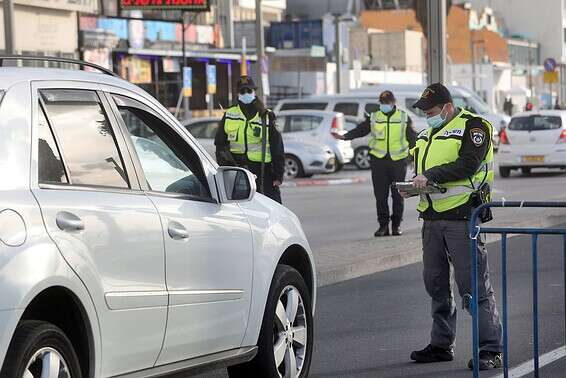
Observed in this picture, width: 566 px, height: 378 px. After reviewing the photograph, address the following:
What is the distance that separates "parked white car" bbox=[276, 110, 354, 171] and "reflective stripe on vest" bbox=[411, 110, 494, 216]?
80.6 feet

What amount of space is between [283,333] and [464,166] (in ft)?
5.66

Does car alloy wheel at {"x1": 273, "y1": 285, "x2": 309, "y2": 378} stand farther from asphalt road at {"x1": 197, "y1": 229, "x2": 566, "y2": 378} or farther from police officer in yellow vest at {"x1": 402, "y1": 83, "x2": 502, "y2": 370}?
police officer in yellow vest at {"x1": 402, "y1": 83, "x2": 502, "y2": 370}

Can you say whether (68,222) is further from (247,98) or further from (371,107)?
(371,107)

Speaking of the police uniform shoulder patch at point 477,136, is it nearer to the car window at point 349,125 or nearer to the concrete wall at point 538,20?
the car window at point 349,125

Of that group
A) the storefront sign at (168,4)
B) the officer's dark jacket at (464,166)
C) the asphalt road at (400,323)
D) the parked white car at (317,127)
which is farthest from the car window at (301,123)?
the officer's dark jacket at (464,166)

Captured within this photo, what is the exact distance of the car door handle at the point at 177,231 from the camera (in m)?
6.17

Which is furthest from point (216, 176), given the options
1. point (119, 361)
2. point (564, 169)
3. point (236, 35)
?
point (236, 35)

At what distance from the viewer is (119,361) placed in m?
5.77

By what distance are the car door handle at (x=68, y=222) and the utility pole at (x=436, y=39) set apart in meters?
11.7

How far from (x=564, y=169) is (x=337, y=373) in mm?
26312

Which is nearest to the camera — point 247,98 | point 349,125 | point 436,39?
point 247,98

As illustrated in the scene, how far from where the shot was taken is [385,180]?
16672 mm

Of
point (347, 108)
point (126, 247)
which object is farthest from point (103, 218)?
point (347, 108)

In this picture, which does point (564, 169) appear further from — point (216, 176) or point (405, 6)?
point (405, 6)
